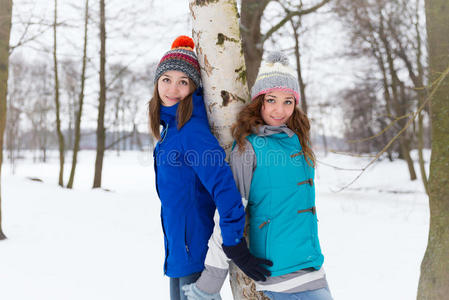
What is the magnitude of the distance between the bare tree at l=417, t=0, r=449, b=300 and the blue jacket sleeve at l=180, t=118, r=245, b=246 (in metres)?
1.95

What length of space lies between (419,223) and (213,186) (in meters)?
6.18

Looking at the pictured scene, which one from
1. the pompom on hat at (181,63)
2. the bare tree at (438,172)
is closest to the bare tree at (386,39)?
the bare tree at (438,172)

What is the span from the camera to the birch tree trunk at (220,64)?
169 centimetres

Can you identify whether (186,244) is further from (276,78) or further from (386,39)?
(386,39)

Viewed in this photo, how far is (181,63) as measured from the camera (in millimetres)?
1665

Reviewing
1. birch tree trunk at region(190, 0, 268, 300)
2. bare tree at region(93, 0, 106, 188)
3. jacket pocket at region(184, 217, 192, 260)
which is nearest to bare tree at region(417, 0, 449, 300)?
birch tree trunk at region(190, 0, 268, 300)

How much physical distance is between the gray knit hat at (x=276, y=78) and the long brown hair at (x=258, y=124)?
64 millimetres

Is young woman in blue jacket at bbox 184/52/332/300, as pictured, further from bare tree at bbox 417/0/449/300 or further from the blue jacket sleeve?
bare tree at bbox 417/0/449/300

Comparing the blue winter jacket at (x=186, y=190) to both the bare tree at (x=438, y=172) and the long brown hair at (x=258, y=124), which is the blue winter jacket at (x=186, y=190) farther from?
the bare tree at (x=438, y=172)

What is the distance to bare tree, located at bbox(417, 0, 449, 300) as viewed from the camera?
2.33 meters

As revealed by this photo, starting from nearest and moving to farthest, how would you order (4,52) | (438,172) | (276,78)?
(276,78) < (438,172) < (4,52)

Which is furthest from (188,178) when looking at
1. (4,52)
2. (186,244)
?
(4,52)

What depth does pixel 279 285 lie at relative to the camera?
139 centimetres

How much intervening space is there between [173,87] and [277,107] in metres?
0.58
